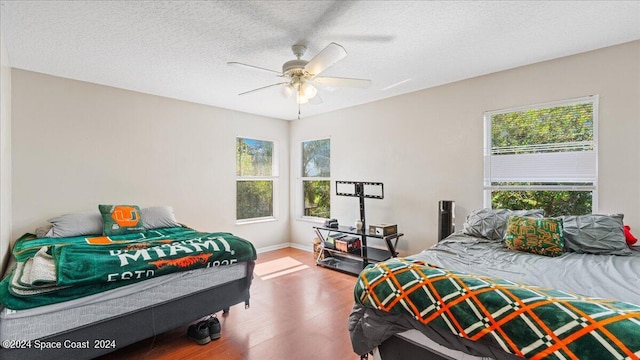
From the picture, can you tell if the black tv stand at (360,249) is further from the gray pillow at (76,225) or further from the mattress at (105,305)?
the gray pillow at (76,225)

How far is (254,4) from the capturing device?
1944 mm

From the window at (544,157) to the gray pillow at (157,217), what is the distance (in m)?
3.70

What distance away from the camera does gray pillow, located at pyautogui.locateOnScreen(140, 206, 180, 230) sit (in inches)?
135

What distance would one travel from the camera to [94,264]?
6.14 feet

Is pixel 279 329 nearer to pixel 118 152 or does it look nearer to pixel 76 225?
pixel 76 225

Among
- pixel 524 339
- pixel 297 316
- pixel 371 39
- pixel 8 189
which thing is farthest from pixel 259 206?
pixel 524 339

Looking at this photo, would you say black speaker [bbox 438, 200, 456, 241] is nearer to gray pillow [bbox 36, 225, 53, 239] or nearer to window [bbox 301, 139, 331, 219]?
window [bbox 301, 139, 331, 219]

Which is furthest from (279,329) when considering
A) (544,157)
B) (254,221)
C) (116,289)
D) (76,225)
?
(544,157)

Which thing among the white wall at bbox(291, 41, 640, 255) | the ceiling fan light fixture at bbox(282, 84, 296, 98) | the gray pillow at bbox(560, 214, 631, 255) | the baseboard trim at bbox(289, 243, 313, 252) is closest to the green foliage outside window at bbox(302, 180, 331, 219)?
the white wall at bbox(291, 41, 640, 255)

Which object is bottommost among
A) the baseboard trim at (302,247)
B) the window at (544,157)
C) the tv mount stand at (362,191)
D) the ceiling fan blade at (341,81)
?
the baseboard trim at (302,247)

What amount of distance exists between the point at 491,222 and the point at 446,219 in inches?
21.6

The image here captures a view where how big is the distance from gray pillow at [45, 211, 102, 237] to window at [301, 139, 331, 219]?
3085 mm

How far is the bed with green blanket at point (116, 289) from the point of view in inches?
63.9

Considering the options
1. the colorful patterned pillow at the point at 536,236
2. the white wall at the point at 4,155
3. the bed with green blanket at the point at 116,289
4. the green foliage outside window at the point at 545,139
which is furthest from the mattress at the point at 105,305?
the green foliage outside window at the point at 545,139
